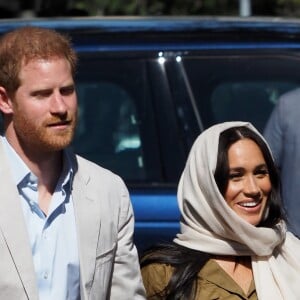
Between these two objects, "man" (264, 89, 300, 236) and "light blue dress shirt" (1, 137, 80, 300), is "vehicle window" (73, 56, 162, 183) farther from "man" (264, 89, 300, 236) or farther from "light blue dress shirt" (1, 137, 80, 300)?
"light blue dress shirt" (1, 137, 80, 300)

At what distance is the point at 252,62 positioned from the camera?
5527mm

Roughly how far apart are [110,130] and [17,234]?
6.05ft

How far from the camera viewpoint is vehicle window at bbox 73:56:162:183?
17.8 ft

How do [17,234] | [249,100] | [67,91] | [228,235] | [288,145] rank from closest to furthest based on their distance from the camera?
1. [17,234]
2. [67,91]
3. [228,235]
4. [288,145]
5. [249,100]

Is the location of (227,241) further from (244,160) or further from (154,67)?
(154,67)

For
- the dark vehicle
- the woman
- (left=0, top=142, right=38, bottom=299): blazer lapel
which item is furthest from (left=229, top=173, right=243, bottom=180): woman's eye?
the dark vehicle

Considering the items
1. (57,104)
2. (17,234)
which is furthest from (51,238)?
(57,104)

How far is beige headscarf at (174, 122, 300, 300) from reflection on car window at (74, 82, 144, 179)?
4.45ft

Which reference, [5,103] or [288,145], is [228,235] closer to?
[5,103]

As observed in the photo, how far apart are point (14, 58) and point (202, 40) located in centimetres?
194

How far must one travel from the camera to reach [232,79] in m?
5.55

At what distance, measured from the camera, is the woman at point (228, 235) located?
3.95 m

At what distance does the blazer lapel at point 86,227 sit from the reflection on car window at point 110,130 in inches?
59.2

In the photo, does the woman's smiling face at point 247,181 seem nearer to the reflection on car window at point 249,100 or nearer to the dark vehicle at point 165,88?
the dark vehicle at point 165,88
